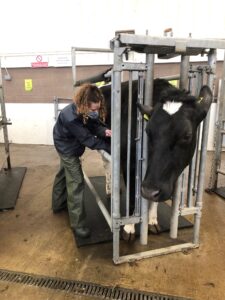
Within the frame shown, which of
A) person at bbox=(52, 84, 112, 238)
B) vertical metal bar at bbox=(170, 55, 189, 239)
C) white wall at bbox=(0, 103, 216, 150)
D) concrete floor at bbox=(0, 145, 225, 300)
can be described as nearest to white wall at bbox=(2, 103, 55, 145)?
white wall at bbox=(0, 103, 216, 150)

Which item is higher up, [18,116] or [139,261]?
[18,116]

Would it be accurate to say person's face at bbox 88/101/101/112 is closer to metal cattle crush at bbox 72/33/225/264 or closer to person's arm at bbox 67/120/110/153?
person's arm at bbox 67/120/110/153

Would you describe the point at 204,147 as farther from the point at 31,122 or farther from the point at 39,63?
the point at 31,122

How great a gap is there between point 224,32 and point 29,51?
3.71 meters

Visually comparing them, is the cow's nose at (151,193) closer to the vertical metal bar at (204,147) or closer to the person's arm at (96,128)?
the vertical metal bar at (204,147)

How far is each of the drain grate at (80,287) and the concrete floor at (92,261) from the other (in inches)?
1.6

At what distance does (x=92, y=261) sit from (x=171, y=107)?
1.27 metres

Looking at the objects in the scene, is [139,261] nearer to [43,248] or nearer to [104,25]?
[43,248]

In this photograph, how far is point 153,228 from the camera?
243 centimetres

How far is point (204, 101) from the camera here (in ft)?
5.96

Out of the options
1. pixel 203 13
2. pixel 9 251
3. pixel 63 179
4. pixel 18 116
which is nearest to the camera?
pixel 9 251

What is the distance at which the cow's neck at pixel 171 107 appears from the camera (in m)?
1.72

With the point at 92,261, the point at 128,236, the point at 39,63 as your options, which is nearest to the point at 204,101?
the point at 128,236

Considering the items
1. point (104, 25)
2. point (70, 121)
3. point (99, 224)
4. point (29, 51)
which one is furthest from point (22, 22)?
point (99, 224)
